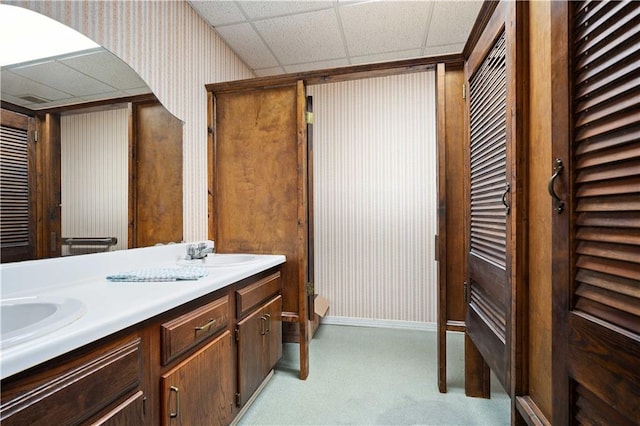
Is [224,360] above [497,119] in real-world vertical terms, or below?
below

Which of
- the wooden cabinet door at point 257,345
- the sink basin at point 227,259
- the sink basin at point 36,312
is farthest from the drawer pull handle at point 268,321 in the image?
the sink basin at point 36,312

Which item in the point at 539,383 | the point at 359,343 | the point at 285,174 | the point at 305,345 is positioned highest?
the point at 285,174

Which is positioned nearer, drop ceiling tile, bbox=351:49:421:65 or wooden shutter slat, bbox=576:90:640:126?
wooden shutter slat, bbox=576:90:640:126

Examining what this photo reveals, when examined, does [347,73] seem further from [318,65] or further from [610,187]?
[610,187]

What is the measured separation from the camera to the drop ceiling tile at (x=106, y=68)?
1.28m

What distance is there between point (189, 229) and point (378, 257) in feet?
5.85

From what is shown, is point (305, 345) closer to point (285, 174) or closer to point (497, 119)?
point (285, 174)

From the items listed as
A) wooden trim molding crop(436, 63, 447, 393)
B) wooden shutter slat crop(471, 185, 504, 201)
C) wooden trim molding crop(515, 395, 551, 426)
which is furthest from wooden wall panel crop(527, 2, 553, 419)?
wooden trim molding crop(436, 63, 447, 393)

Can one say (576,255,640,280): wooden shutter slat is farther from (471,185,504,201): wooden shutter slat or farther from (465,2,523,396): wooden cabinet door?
(471,185,504,201): wooden shutter slat

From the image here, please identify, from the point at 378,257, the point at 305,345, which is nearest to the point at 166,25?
the point at 305,345

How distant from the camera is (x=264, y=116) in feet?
6.81

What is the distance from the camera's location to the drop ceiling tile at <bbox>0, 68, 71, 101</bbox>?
0.99 meters

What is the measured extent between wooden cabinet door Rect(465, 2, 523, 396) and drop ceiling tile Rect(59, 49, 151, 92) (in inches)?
68.8

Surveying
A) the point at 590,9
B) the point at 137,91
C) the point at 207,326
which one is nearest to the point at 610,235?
the point at 590,9
